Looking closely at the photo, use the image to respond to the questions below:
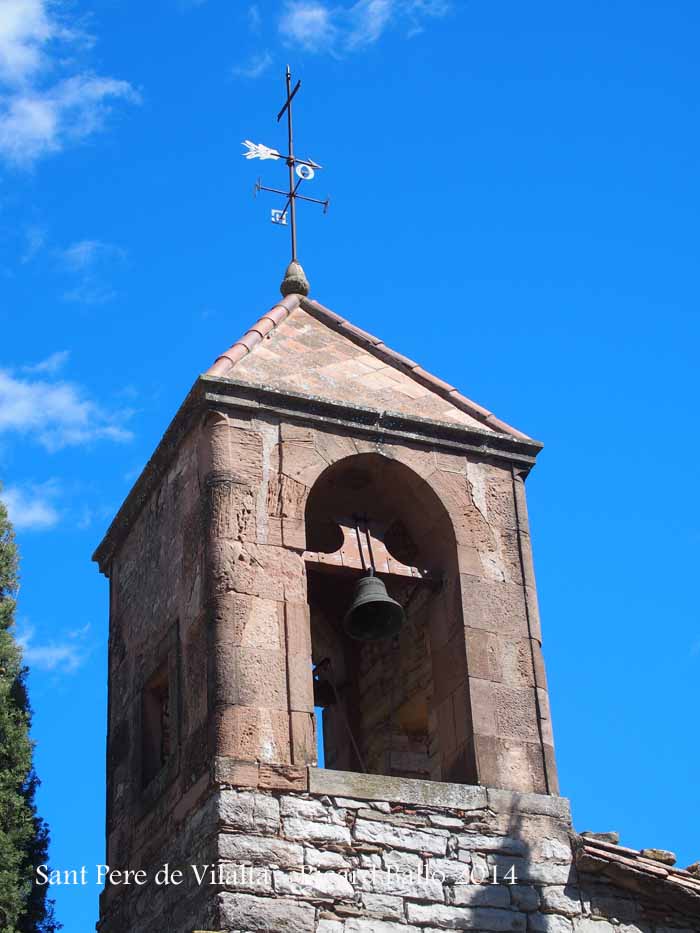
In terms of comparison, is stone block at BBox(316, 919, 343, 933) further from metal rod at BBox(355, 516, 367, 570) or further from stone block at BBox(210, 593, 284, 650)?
metal rod at BBox(355, 516, 367, 570)

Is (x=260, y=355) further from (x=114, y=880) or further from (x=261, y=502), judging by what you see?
(x=114, y=880)

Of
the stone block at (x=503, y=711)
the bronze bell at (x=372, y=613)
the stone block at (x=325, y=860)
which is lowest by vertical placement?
the stone block at (x=325, y=860)

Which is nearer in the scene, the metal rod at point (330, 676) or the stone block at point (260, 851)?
the stone block at point (260, 851)

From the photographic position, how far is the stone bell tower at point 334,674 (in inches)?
390

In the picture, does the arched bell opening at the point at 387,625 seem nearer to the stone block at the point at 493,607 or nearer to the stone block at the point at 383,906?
the stone block at the point at 493,607

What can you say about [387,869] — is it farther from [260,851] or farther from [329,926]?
[260,851]

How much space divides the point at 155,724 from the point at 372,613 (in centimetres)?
158

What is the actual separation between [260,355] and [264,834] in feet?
10.7

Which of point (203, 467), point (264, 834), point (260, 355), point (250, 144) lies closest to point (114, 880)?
point (264, 834)

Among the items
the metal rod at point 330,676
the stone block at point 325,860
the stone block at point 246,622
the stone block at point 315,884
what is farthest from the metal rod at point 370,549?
the stone block at point 315,884

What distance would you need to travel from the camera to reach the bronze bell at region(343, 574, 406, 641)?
10953 mm

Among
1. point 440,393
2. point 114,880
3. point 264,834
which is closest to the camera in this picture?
point 264,834

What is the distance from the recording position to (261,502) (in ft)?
35.8

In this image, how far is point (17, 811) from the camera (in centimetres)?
1142
